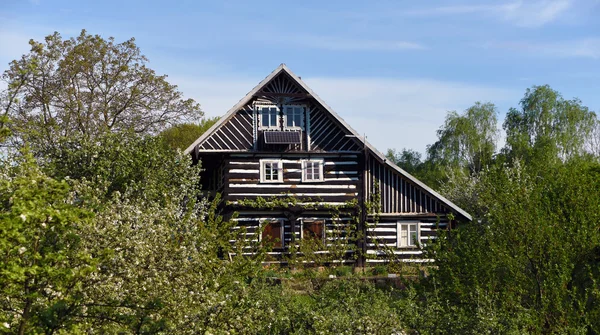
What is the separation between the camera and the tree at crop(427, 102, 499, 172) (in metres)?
59.8

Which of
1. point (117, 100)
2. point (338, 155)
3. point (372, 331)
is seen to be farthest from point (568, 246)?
point (117, 100)

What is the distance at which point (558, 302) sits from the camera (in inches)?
627

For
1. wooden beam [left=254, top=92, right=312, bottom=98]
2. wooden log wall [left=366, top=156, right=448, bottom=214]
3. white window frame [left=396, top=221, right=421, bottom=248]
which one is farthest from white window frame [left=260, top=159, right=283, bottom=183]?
white window frame [left=396, top=221, right=421, bottom=248]

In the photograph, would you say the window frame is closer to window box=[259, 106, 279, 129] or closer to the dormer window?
the dormer window

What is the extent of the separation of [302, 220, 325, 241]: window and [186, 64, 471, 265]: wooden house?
42 mm

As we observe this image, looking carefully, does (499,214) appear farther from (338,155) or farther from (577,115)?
(577,115)

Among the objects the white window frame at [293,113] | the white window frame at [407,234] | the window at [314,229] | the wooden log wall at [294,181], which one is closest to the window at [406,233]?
the white window frame at [407,234]

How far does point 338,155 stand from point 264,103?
3.78 meters

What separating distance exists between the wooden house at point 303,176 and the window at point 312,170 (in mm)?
42

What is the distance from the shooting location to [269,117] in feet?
108

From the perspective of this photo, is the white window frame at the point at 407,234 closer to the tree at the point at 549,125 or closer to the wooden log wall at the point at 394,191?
the wooden log wall at the point at 394,191

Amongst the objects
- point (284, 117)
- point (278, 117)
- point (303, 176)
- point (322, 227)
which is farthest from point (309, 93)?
Answer: point (322, 227)

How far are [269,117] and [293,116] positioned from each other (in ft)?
3.34

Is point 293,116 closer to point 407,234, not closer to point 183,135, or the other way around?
point 407,234
